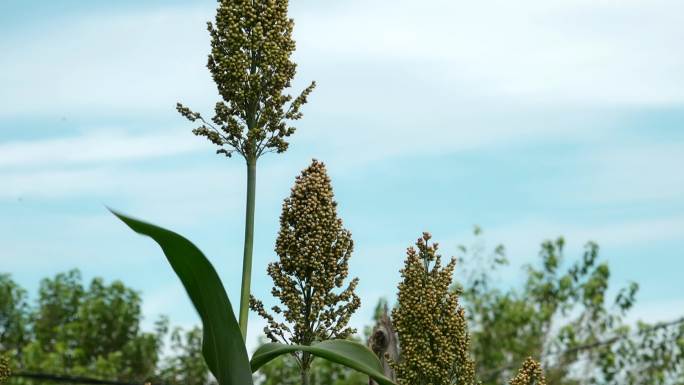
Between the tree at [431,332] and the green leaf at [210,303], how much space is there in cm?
72

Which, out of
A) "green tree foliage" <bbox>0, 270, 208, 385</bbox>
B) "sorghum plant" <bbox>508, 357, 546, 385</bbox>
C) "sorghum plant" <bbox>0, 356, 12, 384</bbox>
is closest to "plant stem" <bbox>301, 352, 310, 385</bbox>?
"sorghum plant" <bbox>508, 357, 546, 385</bbox>

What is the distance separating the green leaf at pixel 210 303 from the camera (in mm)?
4148

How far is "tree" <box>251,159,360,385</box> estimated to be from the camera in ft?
16.3

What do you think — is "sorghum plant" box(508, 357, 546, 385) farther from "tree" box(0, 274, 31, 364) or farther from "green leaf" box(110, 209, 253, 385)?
"tree" box(0, 274, 31, 364)

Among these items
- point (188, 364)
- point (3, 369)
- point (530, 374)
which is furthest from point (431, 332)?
point (188, 364)

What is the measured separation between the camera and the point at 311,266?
196 inches

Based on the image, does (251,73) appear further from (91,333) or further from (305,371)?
(91,333)

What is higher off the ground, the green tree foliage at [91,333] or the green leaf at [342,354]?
the green tree foliage at [91,333]

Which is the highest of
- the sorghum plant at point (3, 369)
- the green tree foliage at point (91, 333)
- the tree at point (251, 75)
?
the green tree foliage at point (91, 333)

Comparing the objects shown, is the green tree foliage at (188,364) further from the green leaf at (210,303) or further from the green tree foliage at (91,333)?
the green leaf at (210,303)

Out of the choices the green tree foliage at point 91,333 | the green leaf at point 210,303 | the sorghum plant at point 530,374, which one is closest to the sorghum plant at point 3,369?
the green leaf at point 210,303

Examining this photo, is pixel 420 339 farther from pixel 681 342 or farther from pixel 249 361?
pixel 681 342

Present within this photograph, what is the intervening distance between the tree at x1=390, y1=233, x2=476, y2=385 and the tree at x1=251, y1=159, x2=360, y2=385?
41cm

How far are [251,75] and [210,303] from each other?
47.9 inches
